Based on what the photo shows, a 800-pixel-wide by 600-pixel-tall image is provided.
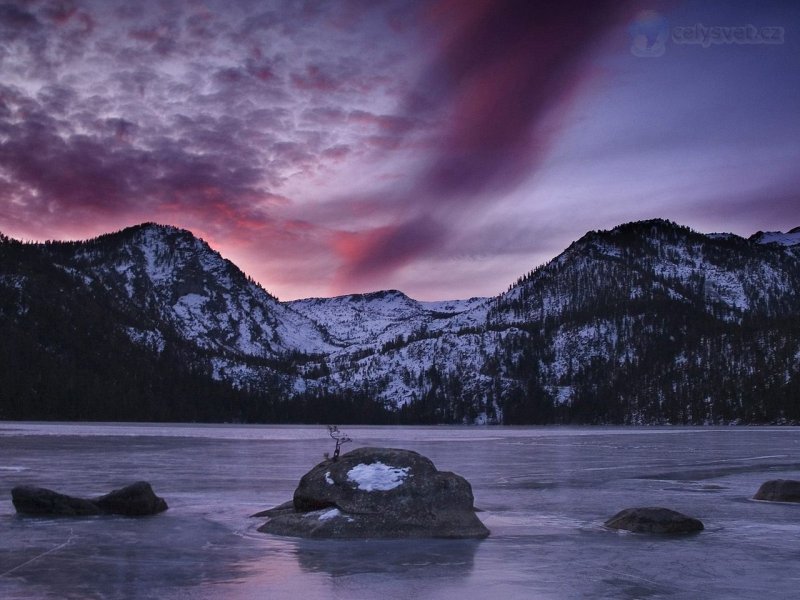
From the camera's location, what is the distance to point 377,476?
Result: 64.8 feet

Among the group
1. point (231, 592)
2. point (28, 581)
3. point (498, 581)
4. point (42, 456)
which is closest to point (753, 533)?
point (498, 581)

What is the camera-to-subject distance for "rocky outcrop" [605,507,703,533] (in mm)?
18516

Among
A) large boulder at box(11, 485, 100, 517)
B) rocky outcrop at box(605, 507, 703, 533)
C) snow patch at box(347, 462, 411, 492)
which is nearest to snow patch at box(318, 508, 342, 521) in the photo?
snow patch at box(347, 462, 411, 492)

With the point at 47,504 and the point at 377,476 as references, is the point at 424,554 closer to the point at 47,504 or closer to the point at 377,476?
the point at 377,476

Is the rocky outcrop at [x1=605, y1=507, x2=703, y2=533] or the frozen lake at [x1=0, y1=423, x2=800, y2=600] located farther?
the rocky outcrop at [x1=605, y1=507, x2=703, y2=533]

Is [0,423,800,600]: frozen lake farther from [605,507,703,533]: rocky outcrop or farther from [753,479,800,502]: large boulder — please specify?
[753,479,800,502]: large boulder

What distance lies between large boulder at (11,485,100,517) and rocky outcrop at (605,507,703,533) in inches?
525

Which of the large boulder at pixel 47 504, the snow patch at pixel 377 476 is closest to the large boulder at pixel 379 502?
the snow patch at pixel 377 476

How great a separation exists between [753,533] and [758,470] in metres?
22.5

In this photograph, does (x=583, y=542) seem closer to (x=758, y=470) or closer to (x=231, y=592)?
(x=231, y=592)

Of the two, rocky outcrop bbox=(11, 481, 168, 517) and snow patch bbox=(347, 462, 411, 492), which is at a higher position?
snow patch bbox=(347, 462, 411, 492)

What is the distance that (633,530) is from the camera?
18.7 m

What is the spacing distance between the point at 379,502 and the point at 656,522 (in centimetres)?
635

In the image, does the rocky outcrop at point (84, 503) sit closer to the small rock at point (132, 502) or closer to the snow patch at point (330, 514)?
the small rock at point (132, 502)
